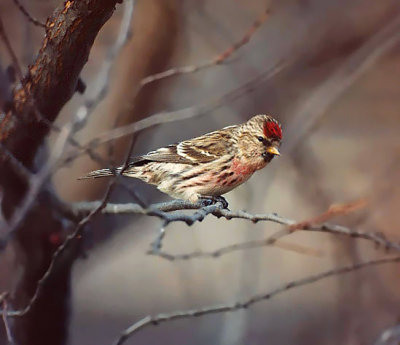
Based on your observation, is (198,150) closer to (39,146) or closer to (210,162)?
(210,162)

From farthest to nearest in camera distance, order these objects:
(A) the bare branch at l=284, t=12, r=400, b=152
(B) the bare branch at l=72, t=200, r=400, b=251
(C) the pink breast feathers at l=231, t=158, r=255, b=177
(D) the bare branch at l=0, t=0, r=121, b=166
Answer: (A) the bare branch at l=284, t=12, r=400, b=152 < (C) the pink breast feathers at l=231, t=158, r=255, b=177 < (D) the bare branch at l=0, t=0, r=121, b=166 < (B) the bare branch at l=72, t=200, r=400, b=251

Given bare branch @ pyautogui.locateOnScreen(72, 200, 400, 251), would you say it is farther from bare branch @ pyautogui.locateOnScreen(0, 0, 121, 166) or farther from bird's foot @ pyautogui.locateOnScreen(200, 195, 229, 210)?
bare branch @ pyautogui.locateOnScreen(0, 0, 121, 166)

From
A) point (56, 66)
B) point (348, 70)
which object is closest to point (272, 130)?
point (56, 66)

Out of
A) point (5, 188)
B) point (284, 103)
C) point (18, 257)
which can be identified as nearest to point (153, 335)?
point (284, 103)

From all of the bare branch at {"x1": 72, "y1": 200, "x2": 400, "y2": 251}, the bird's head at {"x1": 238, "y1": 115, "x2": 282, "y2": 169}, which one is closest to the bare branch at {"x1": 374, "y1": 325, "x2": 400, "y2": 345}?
the bare branch at {"x1": 72, "y1": 200, "x2": 400, "y2": 251}

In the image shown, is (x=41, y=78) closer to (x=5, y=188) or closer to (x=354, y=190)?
(x=5, y=188)

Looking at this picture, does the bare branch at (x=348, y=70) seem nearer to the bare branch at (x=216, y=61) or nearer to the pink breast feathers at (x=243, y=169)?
the pink breast feathers at (x=243, y=169)

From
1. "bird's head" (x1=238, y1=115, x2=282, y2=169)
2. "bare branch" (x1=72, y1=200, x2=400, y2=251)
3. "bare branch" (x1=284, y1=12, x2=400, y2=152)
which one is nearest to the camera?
"bare branch" (x1=72, y1=200, x2=400, y2=251)

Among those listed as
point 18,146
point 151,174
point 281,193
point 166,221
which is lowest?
point 166,221
